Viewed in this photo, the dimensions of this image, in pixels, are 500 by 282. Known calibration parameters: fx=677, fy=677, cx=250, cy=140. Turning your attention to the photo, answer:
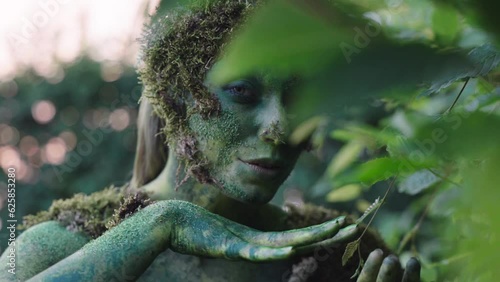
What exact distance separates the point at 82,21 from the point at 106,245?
6.65ft

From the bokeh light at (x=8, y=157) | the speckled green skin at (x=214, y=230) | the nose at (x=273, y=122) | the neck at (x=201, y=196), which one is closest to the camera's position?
the speckled green skin at (x=214, y=230)

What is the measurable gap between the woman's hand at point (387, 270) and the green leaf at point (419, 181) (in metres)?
0.28

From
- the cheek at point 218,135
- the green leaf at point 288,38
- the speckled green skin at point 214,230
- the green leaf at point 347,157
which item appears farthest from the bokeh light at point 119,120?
the green leaf at point 288,38

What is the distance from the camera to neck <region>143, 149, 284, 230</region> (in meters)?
1.02

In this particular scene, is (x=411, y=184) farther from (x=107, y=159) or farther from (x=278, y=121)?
(x=107, y=159)

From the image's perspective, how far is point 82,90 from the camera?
12.1ft

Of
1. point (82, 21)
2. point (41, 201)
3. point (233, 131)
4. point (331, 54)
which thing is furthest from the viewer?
point (41, 201)

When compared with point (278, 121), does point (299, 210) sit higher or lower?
lower

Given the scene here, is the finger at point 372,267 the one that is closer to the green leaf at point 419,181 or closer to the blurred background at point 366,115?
the blurred background at point 366,115

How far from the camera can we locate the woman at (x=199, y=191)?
78 cm

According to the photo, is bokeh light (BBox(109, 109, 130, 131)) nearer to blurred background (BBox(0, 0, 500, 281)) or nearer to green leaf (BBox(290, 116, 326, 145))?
blurred background (BBox(0, 0, 500, 281))

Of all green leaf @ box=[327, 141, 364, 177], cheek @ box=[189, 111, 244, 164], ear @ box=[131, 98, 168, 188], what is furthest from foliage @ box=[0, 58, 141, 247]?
cheek @ box=[189, 111, 244, 164]

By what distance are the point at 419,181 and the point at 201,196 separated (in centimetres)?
35

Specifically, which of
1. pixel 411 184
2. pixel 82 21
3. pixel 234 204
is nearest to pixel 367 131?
pixel 411 184
